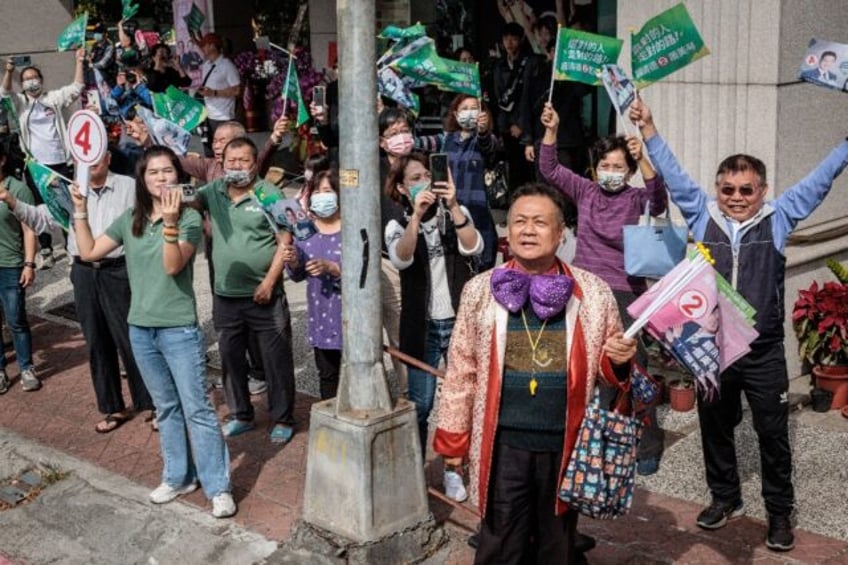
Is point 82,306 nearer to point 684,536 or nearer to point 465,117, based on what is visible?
point 465,117

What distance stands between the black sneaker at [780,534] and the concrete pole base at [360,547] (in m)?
1.58

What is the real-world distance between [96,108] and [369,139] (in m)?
4.03

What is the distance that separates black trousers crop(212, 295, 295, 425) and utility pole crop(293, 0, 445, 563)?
1.57m

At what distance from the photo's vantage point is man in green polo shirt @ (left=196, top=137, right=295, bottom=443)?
7.16 meters

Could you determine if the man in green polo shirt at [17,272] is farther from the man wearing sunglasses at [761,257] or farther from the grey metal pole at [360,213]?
the man wearing sunglasses at [761,257]

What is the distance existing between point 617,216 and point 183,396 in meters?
2.57

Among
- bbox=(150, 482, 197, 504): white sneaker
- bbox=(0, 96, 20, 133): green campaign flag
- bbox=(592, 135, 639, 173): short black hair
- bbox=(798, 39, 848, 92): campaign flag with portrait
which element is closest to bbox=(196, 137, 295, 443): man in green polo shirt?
bbox=(150, 482, 197, 504): white sneaker

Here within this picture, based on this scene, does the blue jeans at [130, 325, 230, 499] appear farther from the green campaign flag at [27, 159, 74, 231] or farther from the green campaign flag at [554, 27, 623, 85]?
the green campaign flag at [554, 27, 623, 85]

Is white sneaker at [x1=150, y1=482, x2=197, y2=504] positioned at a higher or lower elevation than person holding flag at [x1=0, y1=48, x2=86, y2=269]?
lower

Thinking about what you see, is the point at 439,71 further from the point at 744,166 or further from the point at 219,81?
the point at 219,81

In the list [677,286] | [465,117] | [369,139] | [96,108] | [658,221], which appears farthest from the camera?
[96,108]

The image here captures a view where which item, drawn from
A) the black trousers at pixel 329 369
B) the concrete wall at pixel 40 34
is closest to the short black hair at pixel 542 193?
the black trousers at pixel 329 369

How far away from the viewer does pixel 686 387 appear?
7.55 m

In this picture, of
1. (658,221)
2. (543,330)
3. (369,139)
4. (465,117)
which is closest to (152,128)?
(465,117)
